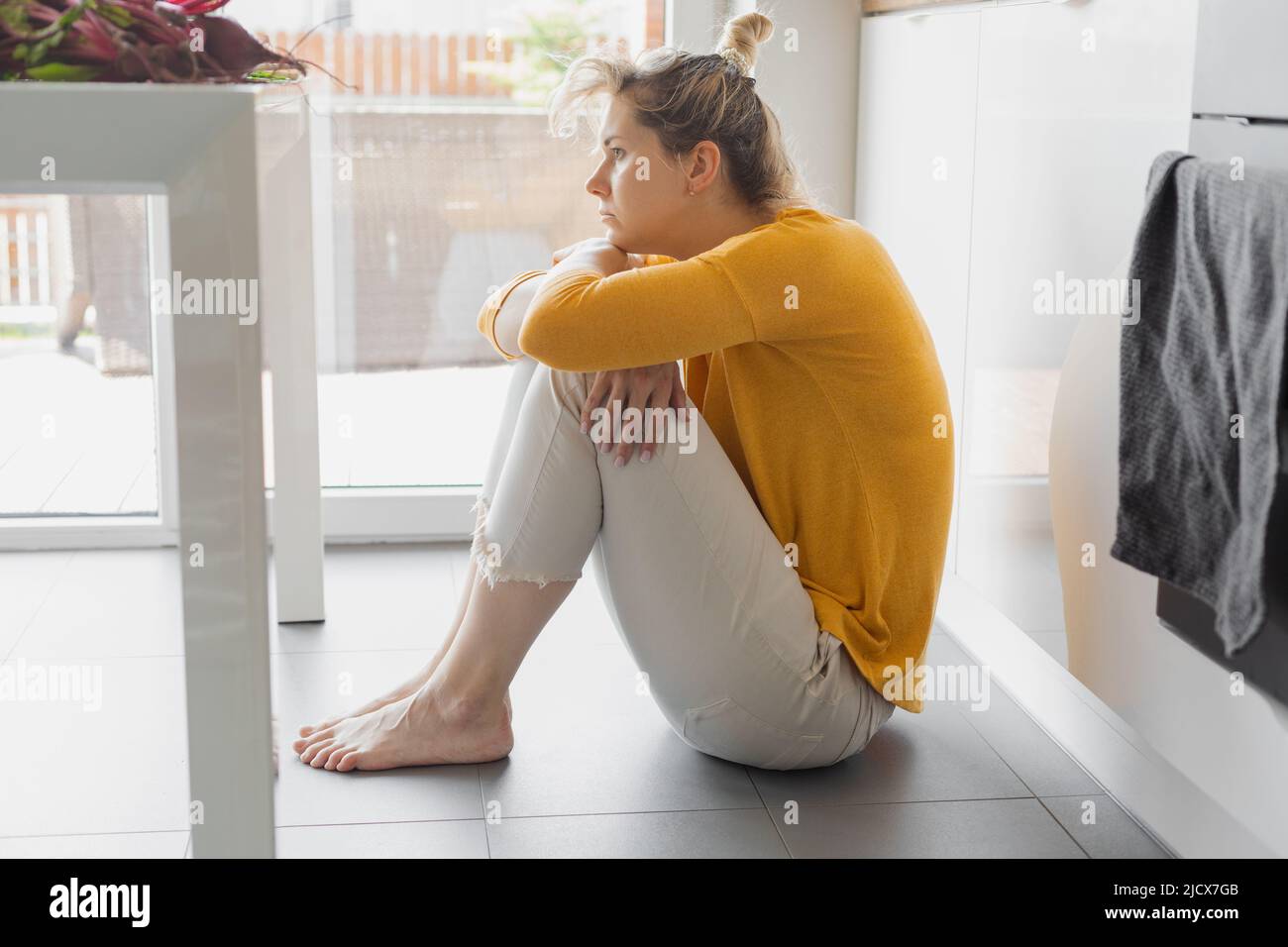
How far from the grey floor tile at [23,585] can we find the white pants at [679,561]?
2.97ft

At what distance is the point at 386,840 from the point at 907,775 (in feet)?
1.98

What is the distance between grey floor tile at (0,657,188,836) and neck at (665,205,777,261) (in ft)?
2.72

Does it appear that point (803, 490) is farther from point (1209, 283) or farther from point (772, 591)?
point (1209, 283)

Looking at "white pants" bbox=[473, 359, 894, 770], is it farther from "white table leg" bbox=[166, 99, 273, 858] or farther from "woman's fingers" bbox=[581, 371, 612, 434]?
"white table leg" bbox=[166, 99, 273, 858]

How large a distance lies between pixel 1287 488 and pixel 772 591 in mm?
575

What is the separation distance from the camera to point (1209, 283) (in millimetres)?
1118

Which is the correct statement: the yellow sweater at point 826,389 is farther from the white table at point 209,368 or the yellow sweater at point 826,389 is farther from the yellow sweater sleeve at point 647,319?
the white table at point 209,368

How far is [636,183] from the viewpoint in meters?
1.56

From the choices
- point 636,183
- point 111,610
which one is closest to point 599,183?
point 636,183

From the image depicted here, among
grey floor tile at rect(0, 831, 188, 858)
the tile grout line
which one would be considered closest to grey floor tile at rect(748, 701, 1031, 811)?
the tile grout line

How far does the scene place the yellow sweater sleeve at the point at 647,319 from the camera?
1.43 m

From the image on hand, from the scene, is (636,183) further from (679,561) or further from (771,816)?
(771,816)

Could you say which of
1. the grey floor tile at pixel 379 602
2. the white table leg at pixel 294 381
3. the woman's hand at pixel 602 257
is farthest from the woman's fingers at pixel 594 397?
the white table leg at pixel 294 381

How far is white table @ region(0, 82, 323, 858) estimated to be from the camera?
3.04 ft
